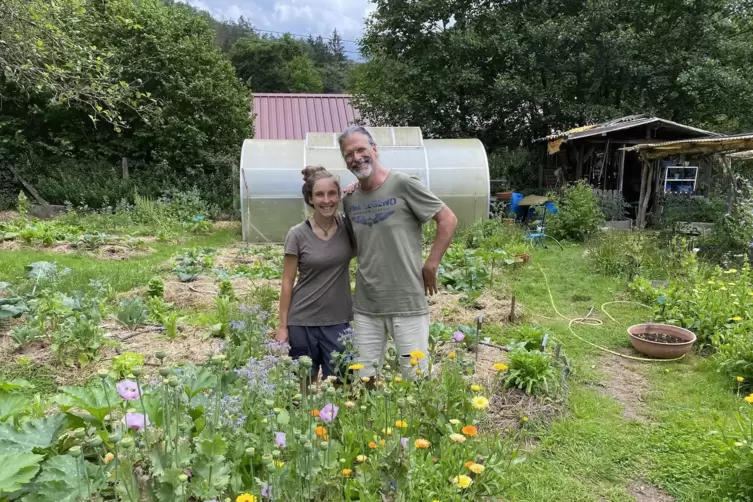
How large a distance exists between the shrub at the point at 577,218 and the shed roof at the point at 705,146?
1500 mm

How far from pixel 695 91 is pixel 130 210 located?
15020 mm


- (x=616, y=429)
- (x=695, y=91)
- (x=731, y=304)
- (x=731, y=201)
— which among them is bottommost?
(x=616, y=429)

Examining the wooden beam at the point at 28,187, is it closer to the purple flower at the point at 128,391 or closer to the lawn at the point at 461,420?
the lawn at the point at 461,420

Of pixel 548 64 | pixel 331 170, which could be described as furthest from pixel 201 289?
pixel 548 64

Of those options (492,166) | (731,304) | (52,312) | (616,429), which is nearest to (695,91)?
(492,166)

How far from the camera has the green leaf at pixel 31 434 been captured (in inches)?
73.3

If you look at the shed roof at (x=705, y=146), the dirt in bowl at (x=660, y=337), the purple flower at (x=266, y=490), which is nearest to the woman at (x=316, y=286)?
the purple flower at (x=266, y=490)

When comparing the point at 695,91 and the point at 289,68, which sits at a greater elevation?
the point at 289,68

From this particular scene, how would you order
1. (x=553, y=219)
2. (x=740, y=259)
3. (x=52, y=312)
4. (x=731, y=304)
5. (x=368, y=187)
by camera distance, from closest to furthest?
(x=368, y=187) → (x=52, y=312) → (x=731, y=304) → (x=740, y=259) → (x=553, y=219)

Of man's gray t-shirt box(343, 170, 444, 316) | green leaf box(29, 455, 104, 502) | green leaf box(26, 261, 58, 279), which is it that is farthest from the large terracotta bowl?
green leaf box(26, 261, 58, 279)

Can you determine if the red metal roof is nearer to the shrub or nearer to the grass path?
A: the shrub

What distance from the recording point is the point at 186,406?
2078mm

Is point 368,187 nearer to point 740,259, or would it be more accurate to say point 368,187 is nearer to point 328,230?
point 328,230

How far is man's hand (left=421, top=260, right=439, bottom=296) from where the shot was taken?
8.90ft
